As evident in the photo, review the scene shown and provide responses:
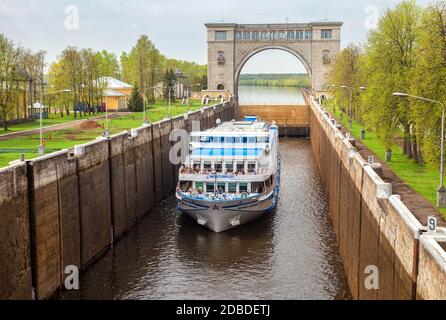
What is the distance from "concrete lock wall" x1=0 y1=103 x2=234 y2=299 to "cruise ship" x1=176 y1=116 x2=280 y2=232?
3468 millimetres

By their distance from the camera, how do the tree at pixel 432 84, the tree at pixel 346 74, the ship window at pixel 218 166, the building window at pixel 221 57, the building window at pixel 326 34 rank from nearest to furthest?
the tree at pixel 432 84 < the ship window at pixel 218 166 < the tree at pixel 346 74 < the building window at pixel 326 34 < the building window at pixel 221 57

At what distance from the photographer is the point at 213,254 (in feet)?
113

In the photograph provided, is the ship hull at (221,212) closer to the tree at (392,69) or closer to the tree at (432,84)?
the tree at (432,84)

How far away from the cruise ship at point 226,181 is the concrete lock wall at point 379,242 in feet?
16.7

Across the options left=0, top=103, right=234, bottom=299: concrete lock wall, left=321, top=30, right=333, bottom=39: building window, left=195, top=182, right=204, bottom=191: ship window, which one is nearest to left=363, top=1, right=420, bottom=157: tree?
left=195, top=182, right=204, bottom=191: ship window

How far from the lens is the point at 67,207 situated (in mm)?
29797

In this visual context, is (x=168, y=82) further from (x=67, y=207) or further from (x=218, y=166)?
(x=67, y=207)

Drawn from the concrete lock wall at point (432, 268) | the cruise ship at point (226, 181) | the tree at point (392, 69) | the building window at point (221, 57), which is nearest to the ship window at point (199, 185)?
the cruise ship at point (226, 181)

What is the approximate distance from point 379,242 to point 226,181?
18.1m

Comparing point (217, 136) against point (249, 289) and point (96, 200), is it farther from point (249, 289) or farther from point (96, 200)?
point (249, 289)

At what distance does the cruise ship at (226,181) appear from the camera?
3838cm

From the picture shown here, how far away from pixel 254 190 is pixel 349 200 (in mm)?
9113
